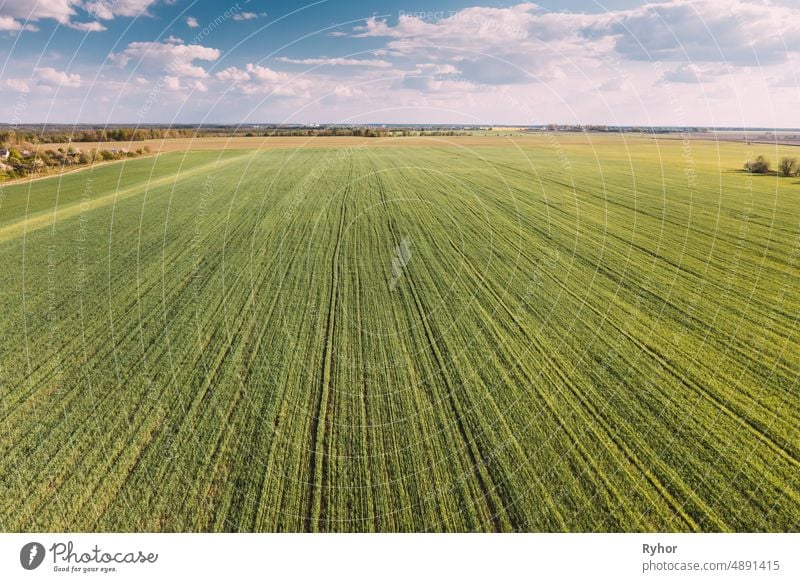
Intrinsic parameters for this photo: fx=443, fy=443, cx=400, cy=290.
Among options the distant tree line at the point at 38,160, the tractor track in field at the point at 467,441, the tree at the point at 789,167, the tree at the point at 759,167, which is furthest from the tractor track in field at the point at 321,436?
the tree at the point at 759,167

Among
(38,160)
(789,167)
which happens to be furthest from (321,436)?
(789,167)

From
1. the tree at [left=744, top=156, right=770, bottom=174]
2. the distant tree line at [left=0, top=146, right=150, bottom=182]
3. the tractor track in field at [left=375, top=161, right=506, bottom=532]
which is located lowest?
the tractor track in field at [left=375, top=161, right=506, bottom=532]

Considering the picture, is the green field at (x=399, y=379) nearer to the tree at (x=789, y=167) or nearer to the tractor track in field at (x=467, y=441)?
the tractor track in field at (x=467, y=441)

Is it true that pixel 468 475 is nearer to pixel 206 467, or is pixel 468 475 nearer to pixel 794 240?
pixel 206 467

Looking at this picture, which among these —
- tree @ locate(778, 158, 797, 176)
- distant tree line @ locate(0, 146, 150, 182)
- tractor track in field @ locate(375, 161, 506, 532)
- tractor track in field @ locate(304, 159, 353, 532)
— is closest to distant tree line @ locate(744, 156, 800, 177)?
tree @ locate(778, 158, 797, 176)

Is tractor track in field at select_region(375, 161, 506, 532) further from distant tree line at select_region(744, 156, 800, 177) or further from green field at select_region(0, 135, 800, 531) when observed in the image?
distant tree line at select_region(744, 156, 800, 177)
